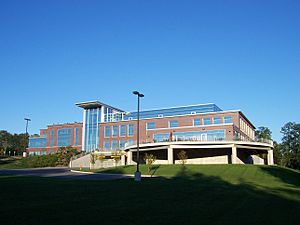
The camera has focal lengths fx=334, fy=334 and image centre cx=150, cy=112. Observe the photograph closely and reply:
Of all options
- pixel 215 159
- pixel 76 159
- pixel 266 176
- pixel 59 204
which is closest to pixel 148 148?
pixel 215 159

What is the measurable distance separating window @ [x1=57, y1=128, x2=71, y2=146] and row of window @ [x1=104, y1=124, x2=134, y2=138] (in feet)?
45.3

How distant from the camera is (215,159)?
170ft

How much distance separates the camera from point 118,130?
72125 millimetres

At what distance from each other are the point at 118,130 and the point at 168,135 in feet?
45.1

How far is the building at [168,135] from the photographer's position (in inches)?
1939

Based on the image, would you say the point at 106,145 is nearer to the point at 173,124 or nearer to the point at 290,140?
the point at 173,124

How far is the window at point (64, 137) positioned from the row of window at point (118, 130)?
13.8 m

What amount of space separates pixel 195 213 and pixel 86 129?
71561 mm

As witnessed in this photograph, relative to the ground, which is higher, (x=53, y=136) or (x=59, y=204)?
(x=53, y=136)

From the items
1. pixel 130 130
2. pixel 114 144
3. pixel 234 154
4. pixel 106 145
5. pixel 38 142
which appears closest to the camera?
pixel 234 154

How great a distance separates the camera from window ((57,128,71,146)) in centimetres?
8319

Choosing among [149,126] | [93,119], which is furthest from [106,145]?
[149,126]

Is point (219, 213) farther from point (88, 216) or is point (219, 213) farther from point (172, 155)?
point (172, 155)

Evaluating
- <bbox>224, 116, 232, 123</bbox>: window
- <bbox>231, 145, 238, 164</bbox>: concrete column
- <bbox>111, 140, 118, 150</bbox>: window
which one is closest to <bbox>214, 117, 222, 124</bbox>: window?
<bbox>224, 116, 232, 123</bbox>: window
